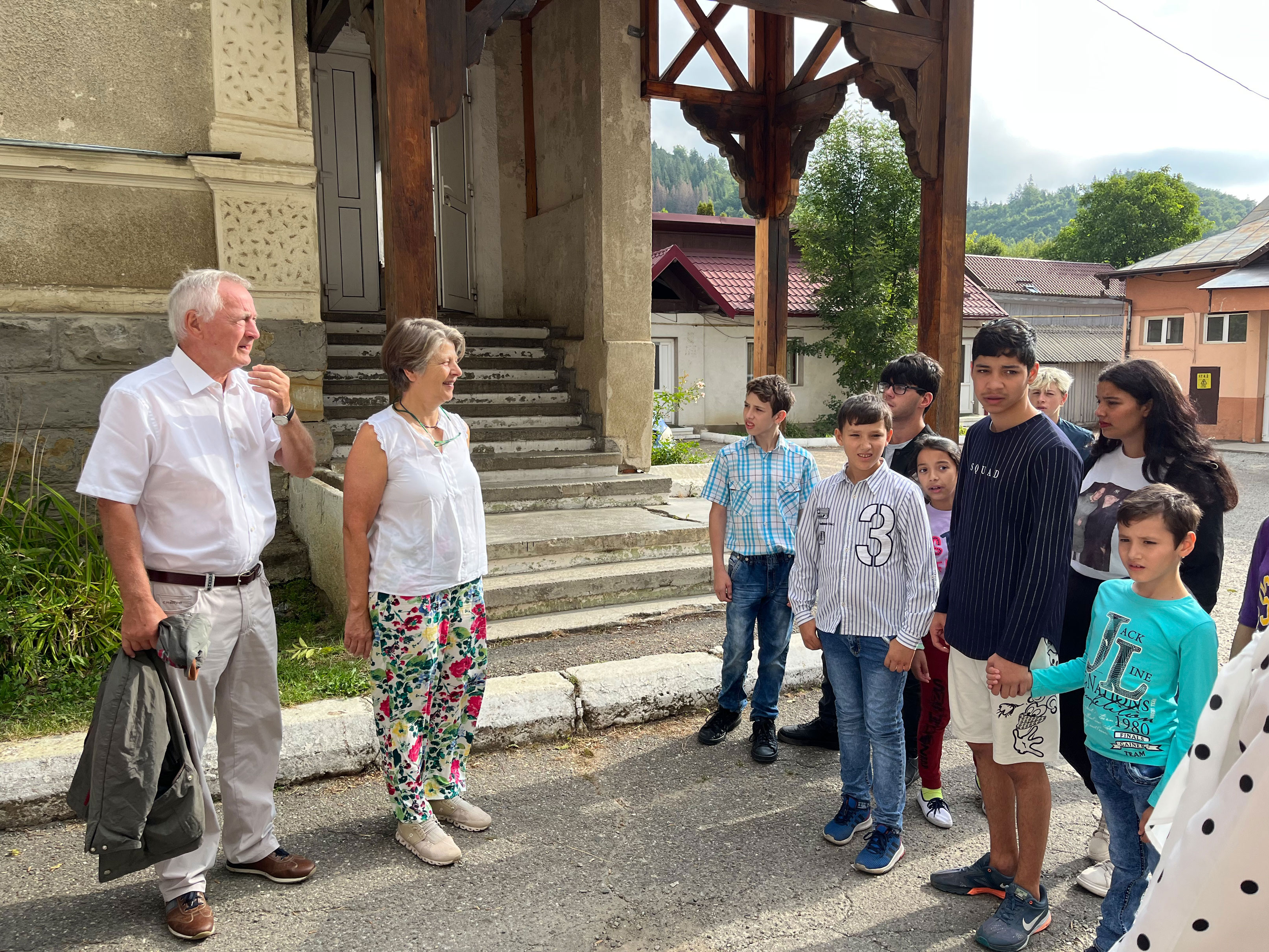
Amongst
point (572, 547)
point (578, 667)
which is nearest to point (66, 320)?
point (572, 547)

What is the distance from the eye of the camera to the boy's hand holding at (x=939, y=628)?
10.1 ft

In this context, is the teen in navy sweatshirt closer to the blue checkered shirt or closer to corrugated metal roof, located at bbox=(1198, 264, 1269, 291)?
the blue checkered shirt

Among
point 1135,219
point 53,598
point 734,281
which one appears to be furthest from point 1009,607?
point 1135,219

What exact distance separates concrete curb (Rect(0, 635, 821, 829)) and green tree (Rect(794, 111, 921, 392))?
18.9m

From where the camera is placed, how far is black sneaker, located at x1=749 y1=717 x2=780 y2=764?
151 inches

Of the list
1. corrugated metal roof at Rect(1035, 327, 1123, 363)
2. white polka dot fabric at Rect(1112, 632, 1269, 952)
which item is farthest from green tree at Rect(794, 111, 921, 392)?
white polka dot fabric at Rect(1112, 632, 1269, 952)

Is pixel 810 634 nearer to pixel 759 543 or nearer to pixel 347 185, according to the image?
pixel 759 543

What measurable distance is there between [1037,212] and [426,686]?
197054mm

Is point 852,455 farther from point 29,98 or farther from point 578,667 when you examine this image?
point 29,98

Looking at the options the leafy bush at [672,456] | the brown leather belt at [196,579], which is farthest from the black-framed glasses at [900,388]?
the leafy bush at [672,456]

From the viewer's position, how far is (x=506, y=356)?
8508 millimetres

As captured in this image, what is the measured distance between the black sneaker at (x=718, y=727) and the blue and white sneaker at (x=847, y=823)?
842 mm

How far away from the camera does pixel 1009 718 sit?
2652 mm

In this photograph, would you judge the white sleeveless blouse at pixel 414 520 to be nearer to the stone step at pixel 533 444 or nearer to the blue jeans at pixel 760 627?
the blue jeans at pixel 760 627
